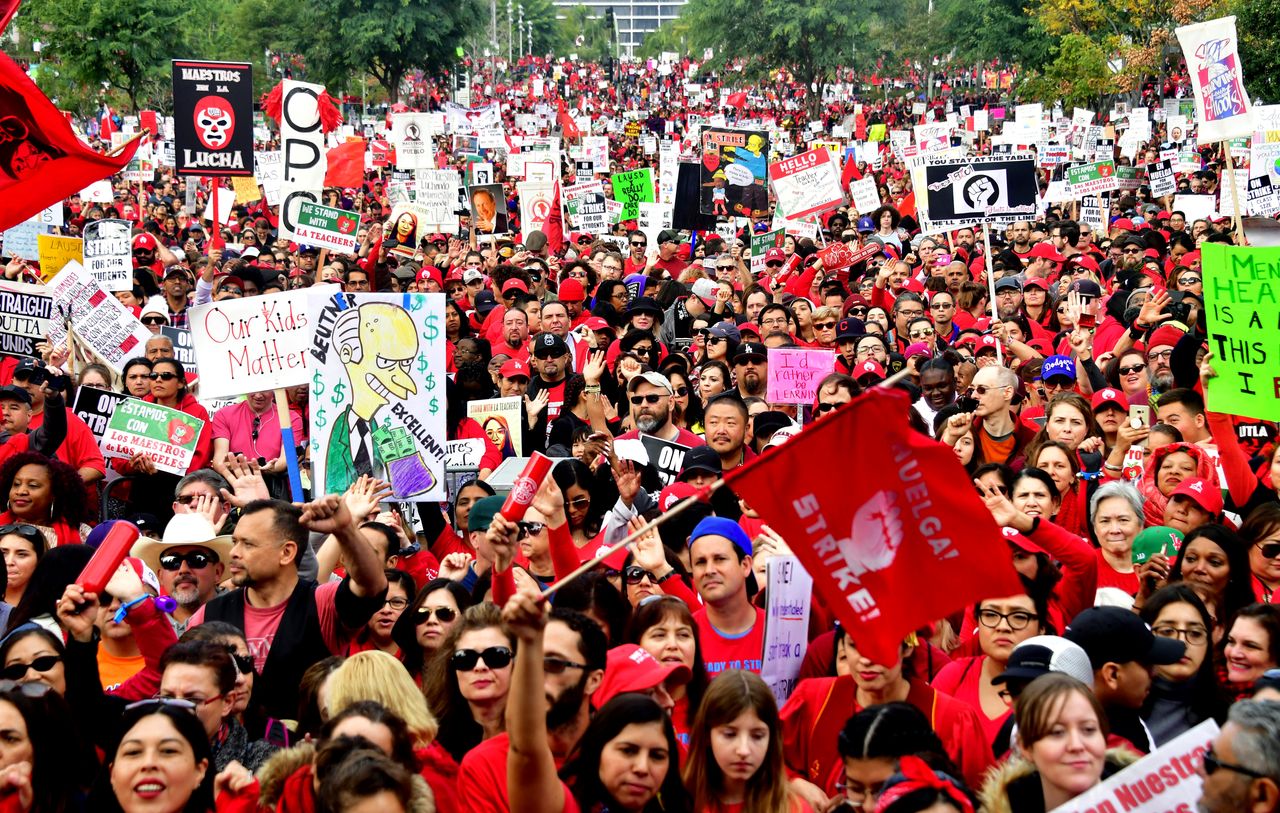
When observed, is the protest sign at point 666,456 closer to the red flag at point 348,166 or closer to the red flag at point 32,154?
the red flag at point 32,154

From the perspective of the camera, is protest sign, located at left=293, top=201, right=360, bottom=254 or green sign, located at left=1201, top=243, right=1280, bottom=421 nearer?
green sign, located at left=1201, top=243, right=1280, bottom=421

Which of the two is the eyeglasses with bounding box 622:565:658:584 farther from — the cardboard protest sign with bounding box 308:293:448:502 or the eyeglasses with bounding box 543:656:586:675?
the cardboard protest sign with bounding box 308:293:448:502

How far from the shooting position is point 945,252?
60.0 feet

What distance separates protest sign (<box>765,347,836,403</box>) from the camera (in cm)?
1029

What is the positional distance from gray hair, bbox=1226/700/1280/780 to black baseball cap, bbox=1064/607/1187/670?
128 cm

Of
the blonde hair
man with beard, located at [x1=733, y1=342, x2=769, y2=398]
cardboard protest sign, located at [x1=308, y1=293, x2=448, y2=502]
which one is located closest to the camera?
the blonde hair

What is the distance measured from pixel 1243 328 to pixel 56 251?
11027mm

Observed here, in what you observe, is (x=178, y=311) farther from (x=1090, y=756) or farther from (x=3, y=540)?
(x=1090, y=756)

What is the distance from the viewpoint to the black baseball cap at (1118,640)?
4984 millimetres

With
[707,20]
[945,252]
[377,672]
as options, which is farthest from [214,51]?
[377,672]

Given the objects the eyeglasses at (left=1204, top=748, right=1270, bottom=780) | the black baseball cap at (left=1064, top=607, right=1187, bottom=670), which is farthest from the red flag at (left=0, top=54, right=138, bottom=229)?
the eyeglasses at (left=1204, top=748, right=1270, bottom=780)

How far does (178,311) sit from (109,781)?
Result: 1099cm

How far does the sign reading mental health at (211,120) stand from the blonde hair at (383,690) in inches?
467

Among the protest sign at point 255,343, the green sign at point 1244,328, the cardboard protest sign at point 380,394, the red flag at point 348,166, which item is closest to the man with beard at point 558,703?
the cardboard protest sign at point 380,394
